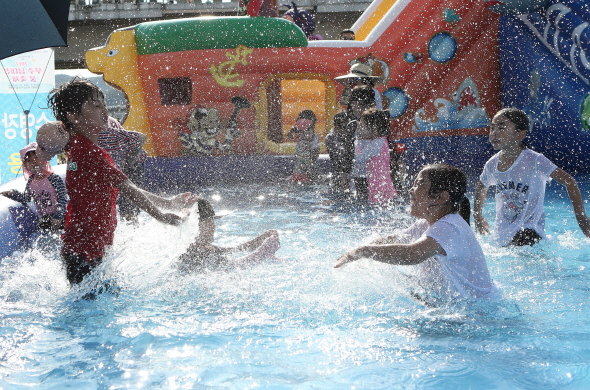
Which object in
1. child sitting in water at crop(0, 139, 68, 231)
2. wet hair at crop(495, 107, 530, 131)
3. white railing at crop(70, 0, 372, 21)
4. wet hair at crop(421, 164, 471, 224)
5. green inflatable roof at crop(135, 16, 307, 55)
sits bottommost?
child sitting in water at crop(0, 139, 68, 231)

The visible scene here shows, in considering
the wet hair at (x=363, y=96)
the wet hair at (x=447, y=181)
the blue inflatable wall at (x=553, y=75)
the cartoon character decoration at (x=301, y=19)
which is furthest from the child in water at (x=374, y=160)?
the cartoon character decoration at (x=301, y=19)

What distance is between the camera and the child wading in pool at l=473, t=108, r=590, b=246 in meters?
3.63

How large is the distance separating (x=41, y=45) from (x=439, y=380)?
2.83 metres

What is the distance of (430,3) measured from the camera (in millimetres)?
7867

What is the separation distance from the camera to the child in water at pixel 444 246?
2510mm

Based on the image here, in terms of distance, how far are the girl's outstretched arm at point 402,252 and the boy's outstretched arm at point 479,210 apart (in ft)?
4.56

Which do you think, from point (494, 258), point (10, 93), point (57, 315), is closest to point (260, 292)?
point (57, 315)

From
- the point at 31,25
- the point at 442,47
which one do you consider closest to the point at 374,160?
the point at 442,47

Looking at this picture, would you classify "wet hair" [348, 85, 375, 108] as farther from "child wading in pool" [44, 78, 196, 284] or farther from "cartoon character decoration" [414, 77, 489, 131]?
"child wading in pool" [44, 78, 196, 284]

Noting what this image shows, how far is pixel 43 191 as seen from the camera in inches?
164

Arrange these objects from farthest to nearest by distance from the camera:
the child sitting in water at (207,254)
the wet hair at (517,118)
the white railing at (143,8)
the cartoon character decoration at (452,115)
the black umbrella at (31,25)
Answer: the white railing at (143,8) < the cartoon character decoration at (452,115) < the wet hair at (517,118) < the child sitting in water at (207,254) < the black umbrella at (31,25)

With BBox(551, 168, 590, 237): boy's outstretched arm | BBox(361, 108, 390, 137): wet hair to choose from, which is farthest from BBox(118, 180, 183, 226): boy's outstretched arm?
BBox(361, 108, 390, 137): wet hair

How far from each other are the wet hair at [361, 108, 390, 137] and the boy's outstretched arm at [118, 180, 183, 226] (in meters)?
3.03

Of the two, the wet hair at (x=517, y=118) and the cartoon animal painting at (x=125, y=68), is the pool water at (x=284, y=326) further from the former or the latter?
the cartoon animal painting at (x=125, y=68)
